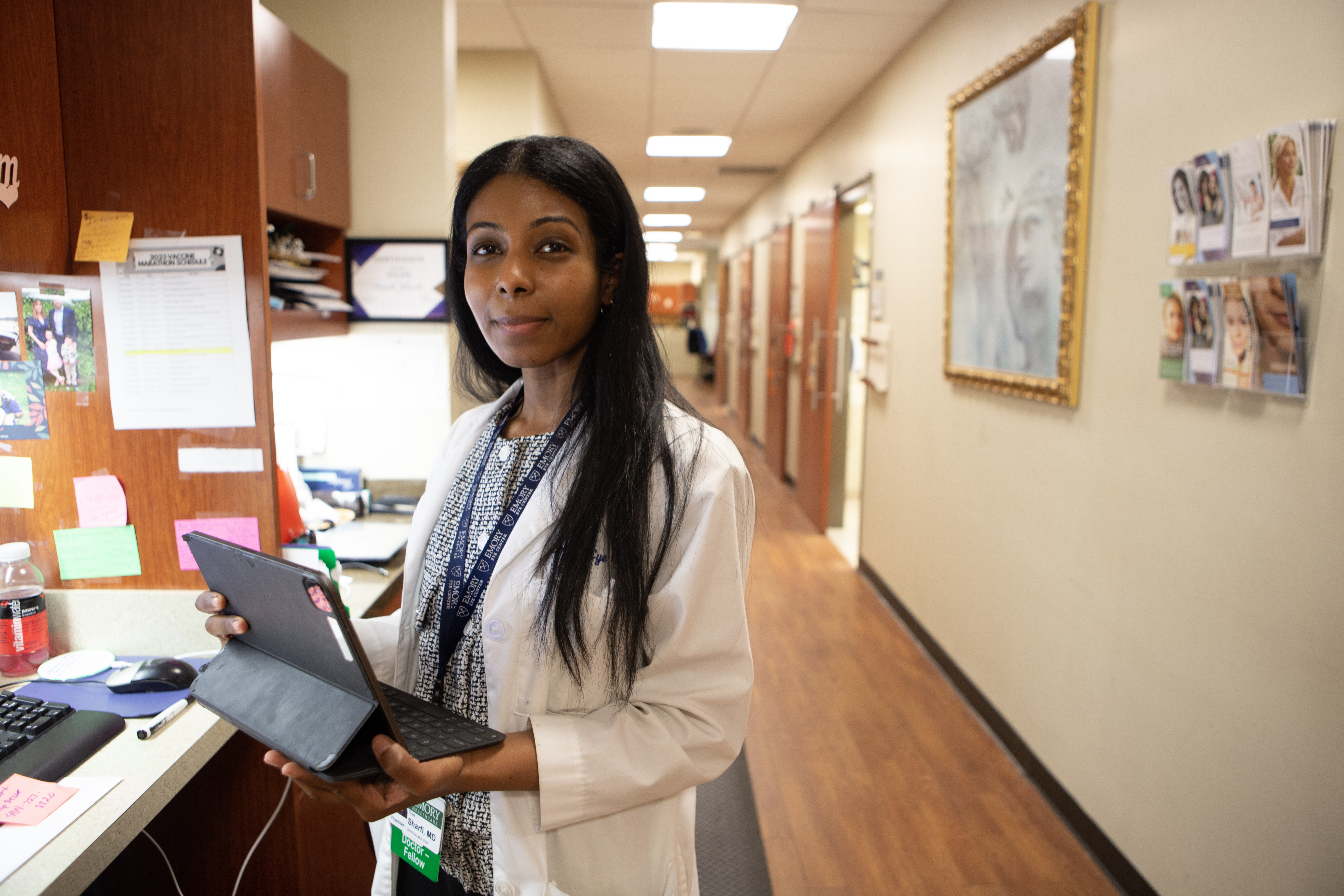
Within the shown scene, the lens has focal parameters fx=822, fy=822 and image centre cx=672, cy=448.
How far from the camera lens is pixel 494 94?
3.96 metres

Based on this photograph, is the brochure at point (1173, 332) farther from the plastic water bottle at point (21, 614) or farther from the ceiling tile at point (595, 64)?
the ceiling tile at point (595, 64)

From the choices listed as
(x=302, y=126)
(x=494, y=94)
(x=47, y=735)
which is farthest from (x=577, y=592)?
(x=494, y=94)

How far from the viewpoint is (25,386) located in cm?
148

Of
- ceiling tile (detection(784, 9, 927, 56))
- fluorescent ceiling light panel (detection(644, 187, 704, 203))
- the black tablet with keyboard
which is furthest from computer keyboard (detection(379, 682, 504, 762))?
fluorescent ceiling light panel (detection(644, 187, 704, 203))

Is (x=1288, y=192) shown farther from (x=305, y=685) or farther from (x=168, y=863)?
(x=168, y=863)

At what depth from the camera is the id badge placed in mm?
1027

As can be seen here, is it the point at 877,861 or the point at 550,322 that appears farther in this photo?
the point at 877,861

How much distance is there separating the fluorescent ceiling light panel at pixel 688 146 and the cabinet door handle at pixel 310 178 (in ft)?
14.1

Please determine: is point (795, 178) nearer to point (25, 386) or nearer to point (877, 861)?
point (877, 861)

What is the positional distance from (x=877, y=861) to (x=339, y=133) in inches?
96.3

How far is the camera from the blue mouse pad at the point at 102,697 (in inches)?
51.6

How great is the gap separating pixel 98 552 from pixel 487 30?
2.90 metres

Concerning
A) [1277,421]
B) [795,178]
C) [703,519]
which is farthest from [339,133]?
[795,178]

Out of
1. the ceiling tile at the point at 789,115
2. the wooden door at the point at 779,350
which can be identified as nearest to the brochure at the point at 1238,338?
the ceiling tile at the point at 789,115
